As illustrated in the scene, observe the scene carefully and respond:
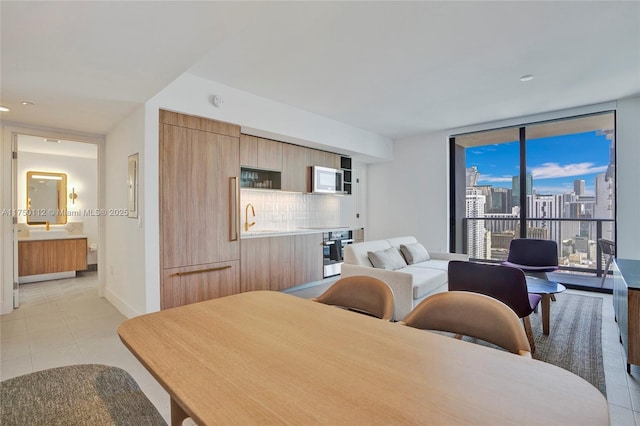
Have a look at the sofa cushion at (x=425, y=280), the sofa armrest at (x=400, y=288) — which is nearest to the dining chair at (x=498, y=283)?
the sofa armrest at (x=400, y=288)

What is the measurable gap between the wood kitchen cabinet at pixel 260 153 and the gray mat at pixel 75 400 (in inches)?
129

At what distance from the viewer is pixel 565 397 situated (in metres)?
0.78

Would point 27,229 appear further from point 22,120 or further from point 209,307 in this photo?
point 209,307

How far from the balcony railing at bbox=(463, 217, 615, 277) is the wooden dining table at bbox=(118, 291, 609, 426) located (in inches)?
209

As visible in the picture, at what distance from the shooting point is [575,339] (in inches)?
118

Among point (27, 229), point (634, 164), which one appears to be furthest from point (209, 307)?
point (27, 229)

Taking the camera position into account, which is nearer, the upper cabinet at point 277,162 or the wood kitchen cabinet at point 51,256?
the upper cabinet at point 277,162

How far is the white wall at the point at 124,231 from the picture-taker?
323 centimetres

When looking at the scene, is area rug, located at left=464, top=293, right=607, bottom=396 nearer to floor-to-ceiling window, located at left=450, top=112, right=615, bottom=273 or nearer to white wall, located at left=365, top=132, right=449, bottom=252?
floor-to-ceiling window, located at left=450, top=112, right=615, bottom=273

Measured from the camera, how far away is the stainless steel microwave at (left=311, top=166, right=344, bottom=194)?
526 centimetres

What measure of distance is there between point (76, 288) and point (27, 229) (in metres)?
2.00

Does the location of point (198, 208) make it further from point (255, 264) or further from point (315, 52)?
point (315, 52)

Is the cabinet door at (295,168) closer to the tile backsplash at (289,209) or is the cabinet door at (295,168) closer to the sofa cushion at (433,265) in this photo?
the tile backsplash at (289,209)

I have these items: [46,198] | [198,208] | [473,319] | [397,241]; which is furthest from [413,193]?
[46,198]
